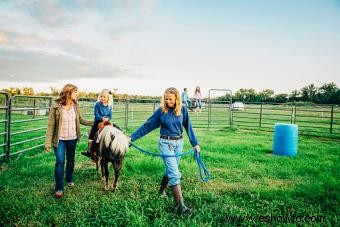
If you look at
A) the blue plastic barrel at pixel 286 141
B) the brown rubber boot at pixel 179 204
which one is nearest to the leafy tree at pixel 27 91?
the blue plastic barrel at pixel 286 141

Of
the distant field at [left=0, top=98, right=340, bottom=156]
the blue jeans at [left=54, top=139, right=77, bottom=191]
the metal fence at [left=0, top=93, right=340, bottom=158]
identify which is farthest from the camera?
the distant field at [left=0, top=98, right=340, bottom=156]

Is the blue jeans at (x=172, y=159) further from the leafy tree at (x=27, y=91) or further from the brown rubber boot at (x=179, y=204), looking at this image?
the leafy tree at (x=27, y=91)

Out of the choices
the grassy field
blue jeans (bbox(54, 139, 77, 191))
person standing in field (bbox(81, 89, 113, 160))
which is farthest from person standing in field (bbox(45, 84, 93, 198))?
person standing in field (bbox(81, 89, 113, 160))

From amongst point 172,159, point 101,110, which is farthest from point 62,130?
point 172,159

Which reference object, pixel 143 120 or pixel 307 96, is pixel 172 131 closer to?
pixel 143 120

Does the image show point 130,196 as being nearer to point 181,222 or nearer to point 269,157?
point 181,222

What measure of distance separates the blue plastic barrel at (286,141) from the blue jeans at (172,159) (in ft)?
16.4

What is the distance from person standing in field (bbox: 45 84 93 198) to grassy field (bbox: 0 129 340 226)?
34 cm

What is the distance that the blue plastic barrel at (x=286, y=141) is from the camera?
8398mm

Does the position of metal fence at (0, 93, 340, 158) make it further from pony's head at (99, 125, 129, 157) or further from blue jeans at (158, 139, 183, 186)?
blue jeans at (158, 139, 183, 186)

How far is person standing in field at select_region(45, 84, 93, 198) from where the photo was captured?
4.96 metres

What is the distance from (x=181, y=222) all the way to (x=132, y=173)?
8.52 ft

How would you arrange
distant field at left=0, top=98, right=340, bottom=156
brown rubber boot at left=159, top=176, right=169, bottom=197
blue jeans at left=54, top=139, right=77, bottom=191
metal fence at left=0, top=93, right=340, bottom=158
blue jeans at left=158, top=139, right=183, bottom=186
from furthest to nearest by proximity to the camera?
distant field at left=0, top=98, right=340, bottom=156
metal fence at left=0, top=93, right=340, bottom=158
blue jeans at left=54, top=139, right=77, bottom=191
brown rubber boot at left=159, top=176, right=169, bottom=197
blue jeans at left=158, top=139, right=183, bottom=186

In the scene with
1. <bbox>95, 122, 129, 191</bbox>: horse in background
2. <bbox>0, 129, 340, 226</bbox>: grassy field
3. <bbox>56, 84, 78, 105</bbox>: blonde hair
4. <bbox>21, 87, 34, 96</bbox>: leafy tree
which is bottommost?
<bbox>0, 129, 340, 226</bbox>: grassy field
